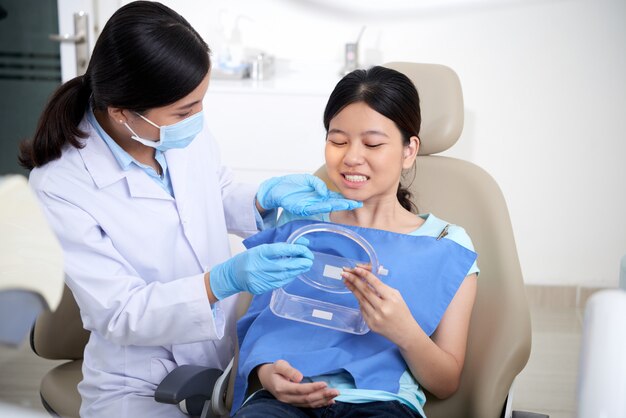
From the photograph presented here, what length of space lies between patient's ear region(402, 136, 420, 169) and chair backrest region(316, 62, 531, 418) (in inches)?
4.5

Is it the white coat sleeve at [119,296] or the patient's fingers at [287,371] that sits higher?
the white coat sleeve at [119,296]

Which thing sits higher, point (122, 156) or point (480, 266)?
point (122, 156)

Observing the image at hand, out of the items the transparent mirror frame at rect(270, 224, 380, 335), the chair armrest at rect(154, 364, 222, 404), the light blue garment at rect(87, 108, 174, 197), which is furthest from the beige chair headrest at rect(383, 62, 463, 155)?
the chair armrest at rect(154, 364, 222, 404)

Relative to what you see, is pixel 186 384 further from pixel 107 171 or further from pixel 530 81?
pixel 530 81

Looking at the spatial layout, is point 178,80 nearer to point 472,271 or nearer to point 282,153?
point 472,271

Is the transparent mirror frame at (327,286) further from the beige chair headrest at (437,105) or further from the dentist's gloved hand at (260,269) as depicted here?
the beige chair headrest at (437,105)

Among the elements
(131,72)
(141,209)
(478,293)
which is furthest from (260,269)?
(478,293)

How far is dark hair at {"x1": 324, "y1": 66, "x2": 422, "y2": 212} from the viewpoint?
157 cm

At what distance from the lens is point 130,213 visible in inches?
60.0

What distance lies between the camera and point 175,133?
1.50 metres

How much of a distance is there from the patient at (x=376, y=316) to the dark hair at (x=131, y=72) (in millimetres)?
360

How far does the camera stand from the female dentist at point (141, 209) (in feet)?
4.56

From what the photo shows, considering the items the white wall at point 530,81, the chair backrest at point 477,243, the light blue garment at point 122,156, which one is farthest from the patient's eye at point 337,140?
the white wall at point 530,81

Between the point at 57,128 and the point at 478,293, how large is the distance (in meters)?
0.98
